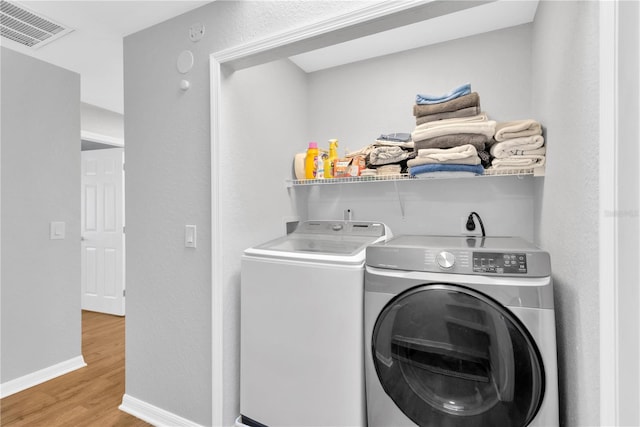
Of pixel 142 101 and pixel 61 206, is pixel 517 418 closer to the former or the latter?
pixel 142 101

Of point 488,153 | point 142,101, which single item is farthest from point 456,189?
point 142,101

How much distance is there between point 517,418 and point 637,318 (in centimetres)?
65

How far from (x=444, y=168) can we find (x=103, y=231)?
4.06m

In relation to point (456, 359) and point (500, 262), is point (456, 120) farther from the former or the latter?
point (456, 359)

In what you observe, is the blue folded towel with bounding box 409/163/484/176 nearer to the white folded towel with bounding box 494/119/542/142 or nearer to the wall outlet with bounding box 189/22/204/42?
the white folded towel with bounding box 494/119/542/142

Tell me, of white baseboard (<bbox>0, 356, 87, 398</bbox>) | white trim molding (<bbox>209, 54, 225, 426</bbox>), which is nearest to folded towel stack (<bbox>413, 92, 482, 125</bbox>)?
white trim molding (<bbox>209, 54, 225, 426</bbox>)

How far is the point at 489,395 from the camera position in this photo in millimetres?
1127

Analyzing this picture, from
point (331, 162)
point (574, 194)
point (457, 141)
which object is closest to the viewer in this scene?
point (574, 194)

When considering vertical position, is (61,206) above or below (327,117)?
below

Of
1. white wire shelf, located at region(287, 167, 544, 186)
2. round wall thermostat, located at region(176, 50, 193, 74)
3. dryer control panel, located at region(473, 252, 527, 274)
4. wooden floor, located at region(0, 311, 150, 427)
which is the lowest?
wooden floor, located at region(0, 311, 150, 427)

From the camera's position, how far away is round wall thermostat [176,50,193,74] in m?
1.68

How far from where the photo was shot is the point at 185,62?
5.56 ft

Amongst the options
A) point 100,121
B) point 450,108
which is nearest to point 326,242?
point 450,108

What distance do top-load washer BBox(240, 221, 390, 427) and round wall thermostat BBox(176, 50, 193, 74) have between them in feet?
3.42
